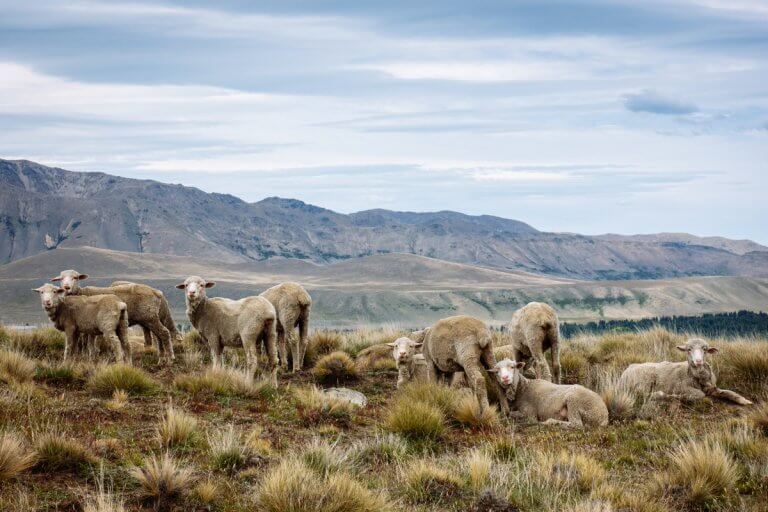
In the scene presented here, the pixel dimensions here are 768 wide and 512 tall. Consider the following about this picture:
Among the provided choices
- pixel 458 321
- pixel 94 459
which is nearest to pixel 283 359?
pixel 458 321

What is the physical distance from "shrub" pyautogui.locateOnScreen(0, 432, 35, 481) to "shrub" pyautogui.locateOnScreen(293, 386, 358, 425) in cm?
479

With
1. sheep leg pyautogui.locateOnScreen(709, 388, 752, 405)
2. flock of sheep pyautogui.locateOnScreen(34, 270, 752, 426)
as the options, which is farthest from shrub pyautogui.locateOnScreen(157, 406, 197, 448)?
sheep leg pyautogui.locateOnScreen(709, 388, 752, 405)

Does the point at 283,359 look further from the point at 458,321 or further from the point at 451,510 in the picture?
the point at 451,510

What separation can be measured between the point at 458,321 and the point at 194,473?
22.1 feet

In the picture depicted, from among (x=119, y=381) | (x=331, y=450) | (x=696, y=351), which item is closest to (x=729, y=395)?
(x=696, y=351)

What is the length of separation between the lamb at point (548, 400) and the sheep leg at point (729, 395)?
3.04 m

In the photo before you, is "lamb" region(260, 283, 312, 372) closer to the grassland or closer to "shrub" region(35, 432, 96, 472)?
the grassland

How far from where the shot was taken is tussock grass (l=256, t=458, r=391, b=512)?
770cm

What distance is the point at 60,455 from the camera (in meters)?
8.84

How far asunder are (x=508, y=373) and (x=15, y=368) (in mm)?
8801

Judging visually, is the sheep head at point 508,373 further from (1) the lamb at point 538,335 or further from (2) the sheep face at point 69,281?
(2) the sheep face at point 69,281

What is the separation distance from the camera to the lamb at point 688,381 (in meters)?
14.6

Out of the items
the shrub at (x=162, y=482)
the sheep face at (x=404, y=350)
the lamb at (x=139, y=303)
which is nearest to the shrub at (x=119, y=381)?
the lamb at (x=139, y=303)

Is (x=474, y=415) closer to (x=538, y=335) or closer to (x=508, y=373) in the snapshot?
(x=508, y=373)
